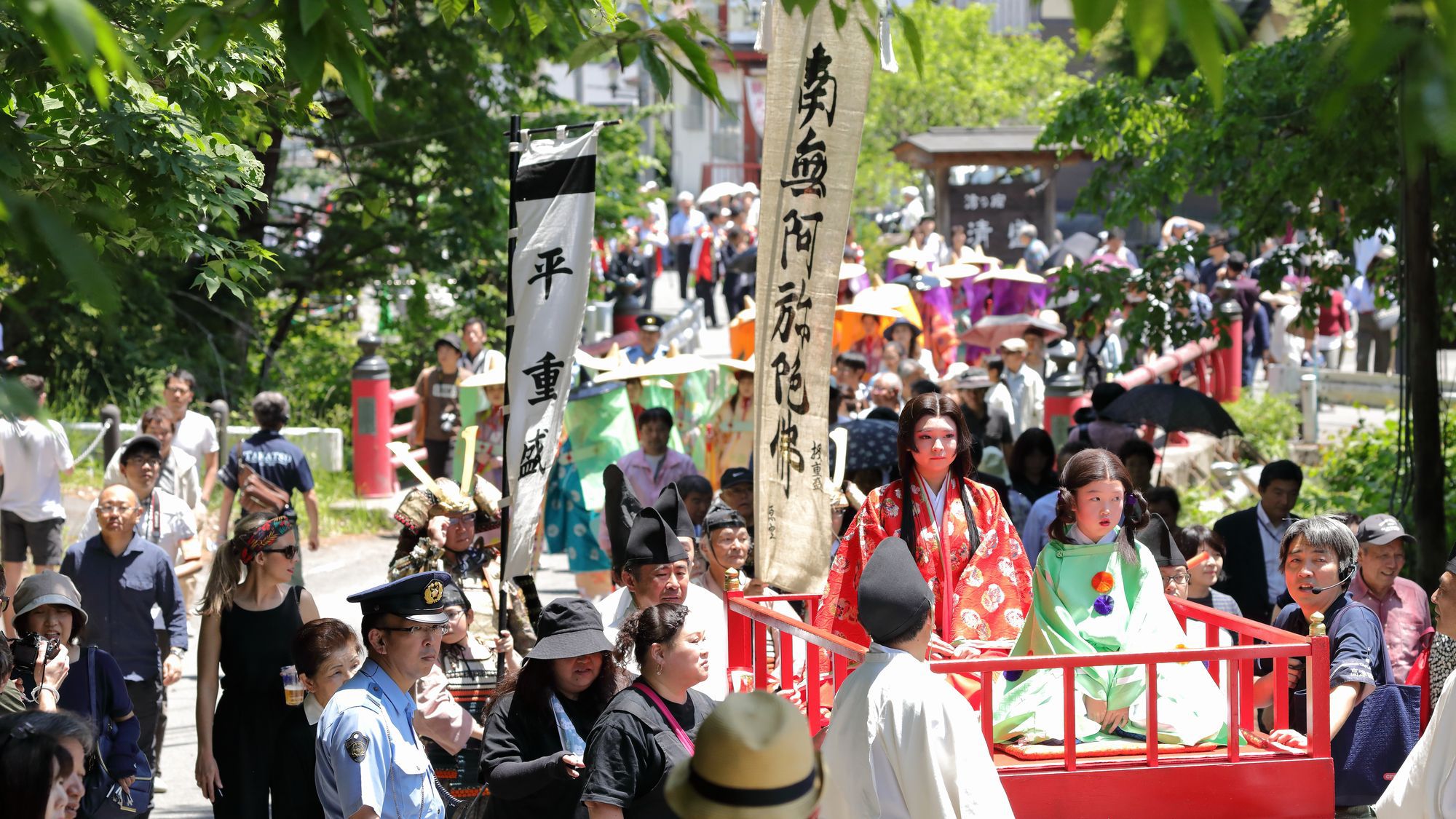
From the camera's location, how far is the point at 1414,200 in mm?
8812

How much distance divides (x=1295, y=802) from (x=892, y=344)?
8373mm

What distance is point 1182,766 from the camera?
16.4 ft

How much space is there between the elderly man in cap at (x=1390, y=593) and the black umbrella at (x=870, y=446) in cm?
301

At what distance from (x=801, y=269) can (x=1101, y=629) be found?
1.86 m

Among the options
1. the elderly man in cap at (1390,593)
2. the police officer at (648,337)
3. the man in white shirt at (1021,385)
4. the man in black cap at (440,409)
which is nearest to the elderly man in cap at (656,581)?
the elderly man in cap at (1390,593)

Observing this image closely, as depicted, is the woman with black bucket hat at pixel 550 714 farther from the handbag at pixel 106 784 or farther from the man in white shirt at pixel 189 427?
the man in white shirt at pixel 189 427

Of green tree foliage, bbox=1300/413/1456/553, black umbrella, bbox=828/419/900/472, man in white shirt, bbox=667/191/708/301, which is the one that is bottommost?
green tree foliage, bbox=1300/413/1456/553

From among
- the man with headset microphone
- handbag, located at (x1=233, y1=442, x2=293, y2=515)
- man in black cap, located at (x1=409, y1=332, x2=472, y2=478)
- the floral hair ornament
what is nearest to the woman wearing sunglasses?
the floral hair ornament

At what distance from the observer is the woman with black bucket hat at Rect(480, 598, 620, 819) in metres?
4.57

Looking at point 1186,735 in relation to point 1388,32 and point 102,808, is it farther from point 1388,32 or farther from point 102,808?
point 102,808

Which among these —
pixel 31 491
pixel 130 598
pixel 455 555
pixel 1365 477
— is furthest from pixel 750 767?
pixel 1365 477

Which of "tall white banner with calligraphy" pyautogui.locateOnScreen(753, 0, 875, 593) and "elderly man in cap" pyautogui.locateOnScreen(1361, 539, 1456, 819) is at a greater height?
"tall white banner with calligraphy" pyautogui.locateOnScreen(753, 0, 875, 593)

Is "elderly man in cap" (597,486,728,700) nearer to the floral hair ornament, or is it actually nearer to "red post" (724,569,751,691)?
"red post" (724,569,751,691)

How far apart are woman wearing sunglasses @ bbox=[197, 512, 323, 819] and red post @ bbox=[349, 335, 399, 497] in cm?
824
